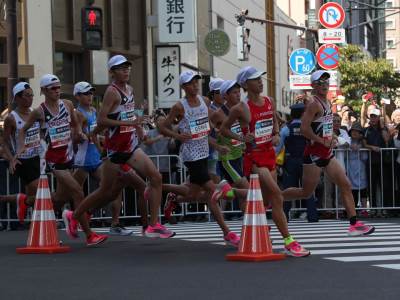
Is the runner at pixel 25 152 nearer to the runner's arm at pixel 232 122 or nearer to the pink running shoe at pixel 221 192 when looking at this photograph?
the pink running shoe at pixel 221 192

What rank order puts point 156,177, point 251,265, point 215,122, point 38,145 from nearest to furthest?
1. point 251,265
2. point 156,177
3. point 215,122
4. point 38,145

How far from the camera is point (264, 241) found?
10.9m

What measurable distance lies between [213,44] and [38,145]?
52.8 feet

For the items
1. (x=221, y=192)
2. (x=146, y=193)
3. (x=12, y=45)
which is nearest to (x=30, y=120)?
(x=146, y=193)

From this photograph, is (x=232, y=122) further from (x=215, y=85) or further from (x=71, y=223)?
(x=215, y=85)

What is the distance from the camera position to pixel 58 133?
13188 mm

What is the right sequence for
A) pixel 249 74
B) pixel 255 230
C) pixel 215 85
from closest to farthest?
pixel 255 230 → pixel 249 74 → pixel 215 85

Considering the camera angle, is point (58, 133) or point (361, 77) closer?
point (58, 133)

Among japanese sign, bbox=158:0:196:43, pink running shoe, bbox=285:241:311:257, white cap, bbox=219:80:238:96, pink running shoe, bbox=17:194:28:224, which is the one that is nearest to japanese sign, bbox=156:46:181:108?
japanese sign, bbox=158:0:196:43

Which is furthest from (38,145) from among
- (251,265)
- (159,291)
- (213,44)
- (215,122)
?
(213,44)

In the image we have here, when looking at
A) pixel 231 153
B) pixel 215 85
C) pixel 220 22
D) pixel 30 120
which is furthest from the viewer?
pixel 220 22

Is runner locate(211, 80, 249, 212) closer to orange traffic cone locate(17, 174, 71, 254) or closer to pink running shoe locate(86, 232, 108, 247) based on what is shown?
pink running shoe locate(86, 232, 108, 247)

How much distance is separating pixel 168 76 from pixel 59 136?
17.0 meters

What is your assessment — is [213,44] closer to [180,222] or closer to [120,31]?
[120,31]
